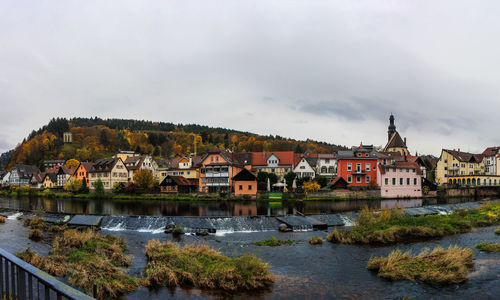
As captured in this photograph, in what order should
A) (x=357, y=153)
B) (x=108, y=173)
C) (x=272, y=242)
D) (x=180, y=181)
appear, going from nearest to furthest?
(x=272, y=242)
(x=357, y=153)
(x=180, y=181)
(x=108, y=173)

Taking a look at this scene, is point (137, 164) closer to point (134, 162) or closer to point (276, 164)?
point (134, 162)

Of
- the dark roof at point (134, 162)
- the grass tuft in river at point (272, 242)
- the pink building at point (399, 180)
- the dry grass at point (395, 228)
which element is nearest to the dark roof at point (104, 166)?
the dark roof at point (134, 162)

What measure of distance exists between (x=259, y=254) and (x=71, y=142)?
167 meters

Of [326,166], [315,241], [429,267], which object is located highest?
[326,166]

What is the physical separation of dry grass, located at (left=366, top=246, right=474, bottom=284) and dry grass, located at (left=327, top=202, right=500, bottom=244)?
545 cm

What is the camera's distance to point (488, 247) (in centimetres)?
2036

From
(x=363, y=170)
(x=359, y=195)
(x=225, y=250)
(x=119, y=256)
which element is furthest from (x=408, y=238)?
(x=363, y=170)

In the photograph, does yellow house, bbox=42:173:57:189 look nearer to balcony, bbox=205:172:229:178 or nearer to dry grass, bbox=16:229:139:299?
balcony, bbox=205:172:229:178

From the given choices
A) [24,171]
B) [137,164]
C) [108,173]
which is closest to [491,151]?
[137,164]

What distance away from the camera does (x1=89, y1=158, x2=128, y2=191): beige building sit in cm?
7875

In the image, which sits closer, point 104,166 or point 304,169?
point 304,169

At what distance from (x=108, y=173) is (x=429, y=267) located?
7602cm

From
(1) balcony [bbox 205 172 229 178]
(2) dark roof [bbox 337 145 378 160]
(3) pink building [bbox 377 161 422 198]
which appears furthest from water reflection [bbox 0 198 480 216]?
(2) dark roof [bbox 337 145 378 160]

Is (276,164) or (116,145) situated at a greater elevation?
(116,145)
